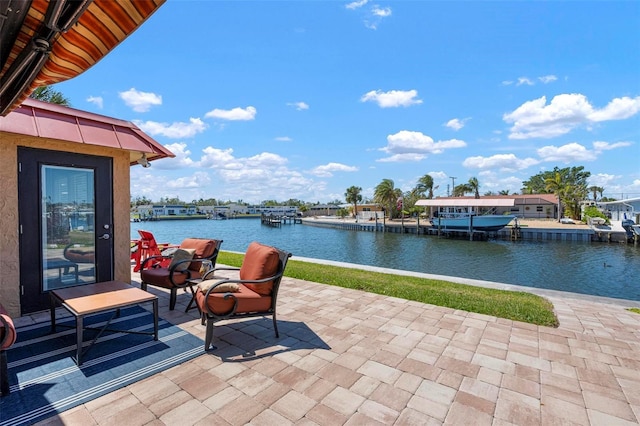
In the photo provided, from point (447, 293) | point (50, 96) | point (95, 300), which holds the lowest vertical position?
point (447, 293)

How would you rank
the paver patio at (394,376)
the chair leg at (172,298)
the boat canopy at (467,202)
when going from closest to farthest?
1. the paver patio at (394,376)
2. the chair leg at (172,298)
3. the boat canopy at (467,202)

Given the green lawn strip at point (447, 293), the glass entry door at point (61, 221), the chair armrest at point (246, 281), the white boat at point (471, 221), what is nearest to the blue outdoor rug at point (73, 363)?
the chair armrest at point (246, 281)

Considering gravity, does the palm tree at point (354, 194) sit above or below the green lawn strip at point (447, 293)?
above

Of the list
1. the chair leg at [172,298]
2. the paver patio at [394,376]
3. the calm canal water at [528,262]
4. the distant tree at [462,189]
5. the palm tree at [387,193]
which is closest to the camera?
the paver patio at [394,376]

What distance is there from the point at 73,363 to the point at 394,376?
2676 mm

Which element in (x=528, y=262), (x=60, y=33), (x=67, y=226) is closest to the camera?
(x=60, y=33)

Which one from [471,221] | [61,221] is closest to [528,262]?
[471,221]

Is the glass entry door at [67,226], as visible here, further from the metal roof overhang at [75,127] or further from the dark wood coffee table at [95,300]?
the dark wood coffee table at [95,300]

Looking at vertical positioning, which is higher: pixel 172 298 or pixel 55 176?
pixel 55 176

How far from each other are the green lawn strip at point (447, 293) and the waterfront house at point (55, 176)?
333 centimetres

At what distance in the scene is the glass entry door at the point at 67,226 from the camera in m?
3.89

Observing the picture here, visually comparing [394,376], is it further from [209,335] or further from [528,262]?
[528,262]

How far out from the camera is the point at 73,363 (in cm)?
246

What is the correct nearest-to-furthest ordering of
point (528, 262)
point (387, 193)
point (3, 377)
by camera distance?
point (3, 377) → point (528, 262) → point (387, 193)
